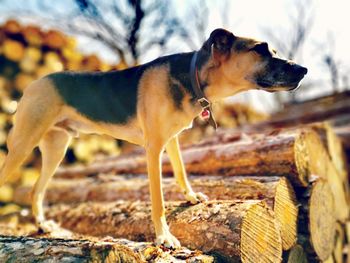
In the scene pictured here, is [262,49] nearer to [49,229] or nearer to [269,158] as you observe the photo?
[269,158]

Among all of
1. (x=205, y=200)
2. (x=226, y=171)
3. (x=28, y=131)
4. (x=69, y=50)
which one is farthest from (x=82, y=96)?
(x=69, y=50)

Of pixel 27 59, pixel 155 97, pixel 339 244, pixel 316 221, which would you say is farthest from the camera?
pixel 27 59

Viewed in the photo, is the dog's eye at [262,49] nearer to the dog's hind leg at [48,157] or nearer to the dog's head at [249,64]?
the dog's head at [249,64]

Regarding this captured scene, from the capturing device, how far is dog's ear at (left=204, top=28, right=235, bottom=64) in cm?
279

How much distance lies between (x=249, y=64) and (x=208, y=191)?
146cm

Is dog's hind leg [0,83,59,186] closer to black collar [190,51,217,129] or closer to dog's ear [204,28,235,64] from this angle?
black collar [190,51,217,129]

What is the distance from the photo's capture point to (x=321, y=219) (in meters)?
3.46

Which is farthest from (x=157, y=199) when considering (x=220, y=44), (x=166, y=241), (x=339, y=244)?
(x=339, y=244)

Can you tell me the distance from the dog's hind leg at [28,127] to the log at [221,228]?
112 centimetres

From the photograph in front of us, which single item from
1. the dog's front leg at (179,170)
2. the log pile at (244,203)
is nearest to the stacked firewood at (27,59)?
the log pile at (244,203)

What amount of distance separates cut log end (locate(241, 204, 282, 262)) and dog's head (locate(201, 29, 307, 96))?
3.15 ft

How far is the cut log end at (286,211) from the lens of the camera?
2998 millimetres

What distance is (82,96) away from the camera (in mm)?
Answer: 3389

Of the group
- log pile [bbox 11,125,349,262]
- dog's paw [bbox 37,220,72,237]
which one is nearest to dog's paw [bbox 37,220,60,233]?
dog's paw [bbox 37,220,72,237]
